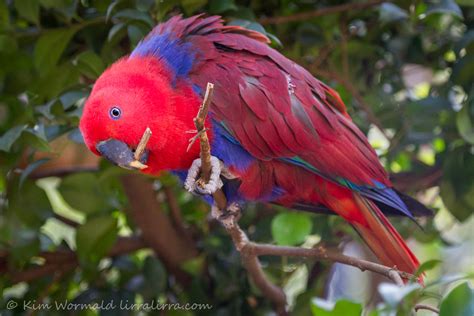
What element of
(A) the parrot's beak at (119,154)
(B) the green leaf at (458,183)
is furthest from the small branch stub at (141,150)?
(B) the green leaf at (458,183)

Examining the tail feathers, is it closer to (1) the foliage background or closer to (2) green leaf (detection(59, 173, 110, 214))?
(1) the foliage background

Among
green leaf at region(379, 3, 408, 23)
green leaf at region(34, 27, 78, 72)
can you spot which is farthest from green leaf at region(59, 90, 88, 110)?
green leaf at region(379, 3, 408, 23)

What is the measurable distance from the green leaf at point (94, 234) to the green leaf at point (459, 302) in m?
0.97

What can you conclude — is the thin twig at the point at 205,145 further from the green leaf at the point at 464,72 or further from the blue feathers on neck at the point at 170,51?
the green leaf at the point at 464,72

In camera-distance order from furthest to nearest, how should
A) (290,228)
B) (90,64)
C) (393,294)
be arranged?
(290,228) < (90,64) < (393,294)

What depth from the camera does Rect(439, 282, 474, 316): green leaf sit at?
33.2 inches

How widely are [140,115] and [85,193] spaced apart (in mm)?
498

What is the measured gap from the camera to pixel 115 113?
1234mm

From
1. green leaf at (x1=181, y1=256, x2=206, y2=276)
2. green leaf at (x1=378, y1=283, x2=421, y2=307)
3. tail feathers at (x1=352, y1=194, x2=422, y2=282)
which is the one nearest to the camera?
green leaf at (x1=378, y1=283, x2=421, y2=307)

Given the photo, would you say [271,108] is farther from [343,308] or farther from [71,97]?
[343,308]

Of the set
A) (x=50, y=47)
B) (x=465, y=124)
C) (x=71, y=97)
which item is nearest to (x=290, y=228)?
(x=465, y=124)

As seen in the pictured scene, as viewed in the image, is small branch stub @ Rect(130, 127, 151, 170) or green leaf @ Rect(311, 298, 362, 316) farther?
small branch stub @ Rect(130, 127, 151, 170)

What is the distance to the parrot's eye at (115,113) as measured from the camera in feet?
4.04

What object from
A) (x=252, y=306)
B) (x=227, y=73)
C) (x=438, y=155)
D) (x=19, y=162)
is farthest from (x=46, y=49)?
(x=438, y=155)
